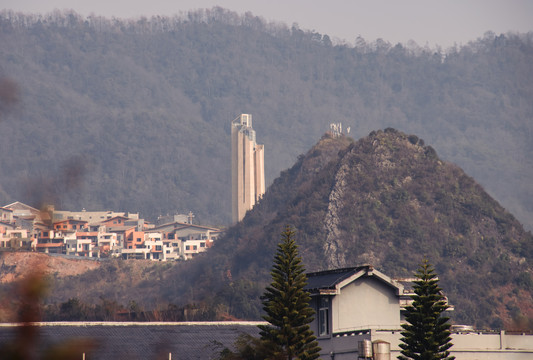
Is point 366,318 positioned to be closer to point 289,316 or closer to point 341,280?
point 341,280

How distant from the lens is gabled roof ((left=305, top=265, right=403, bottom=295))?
46.5m

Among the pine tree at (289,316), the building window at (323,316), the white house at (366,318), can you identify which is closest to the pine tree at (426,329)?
the white house at (366,318)

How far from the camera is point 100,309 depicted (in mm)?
112125

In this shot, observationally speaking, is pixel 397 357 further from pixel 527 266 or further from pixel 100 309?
pixel 527 266

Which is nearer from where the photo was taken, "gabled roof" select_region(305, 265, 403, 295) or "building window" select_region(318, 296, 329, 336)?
"gabled roof" select_region(305, 265, 403, 295)

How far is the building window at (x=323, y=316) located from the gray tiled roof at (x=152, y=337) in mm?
11163

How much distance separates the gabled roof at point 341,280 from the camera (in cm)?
4655

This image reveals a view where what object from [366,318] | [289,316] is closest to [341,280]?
[366,318]

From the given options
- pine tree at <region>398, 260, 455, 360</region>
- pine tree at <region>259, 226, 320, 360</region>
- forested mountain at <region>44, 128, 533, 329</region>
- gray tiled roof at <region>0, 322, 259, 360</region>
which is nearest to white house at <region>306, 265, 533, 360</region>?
pine tree at <region>398, 260, 455, 360</region>

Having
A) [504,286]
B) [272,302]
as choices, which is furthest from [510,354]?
[504,286]

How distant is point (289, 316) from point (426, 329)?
5947 millimetres

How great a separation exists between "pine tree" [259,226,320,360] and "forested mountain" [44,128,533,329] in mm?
109637

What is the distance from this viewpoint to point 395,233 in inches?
6841

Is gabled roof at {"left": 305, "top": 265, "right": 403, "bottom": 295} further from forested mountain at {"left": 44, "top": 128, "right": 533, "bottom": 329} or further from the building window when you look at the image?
forested mountain at {"left": 44, "top": 128, "right": 533, "bottom": 329}
